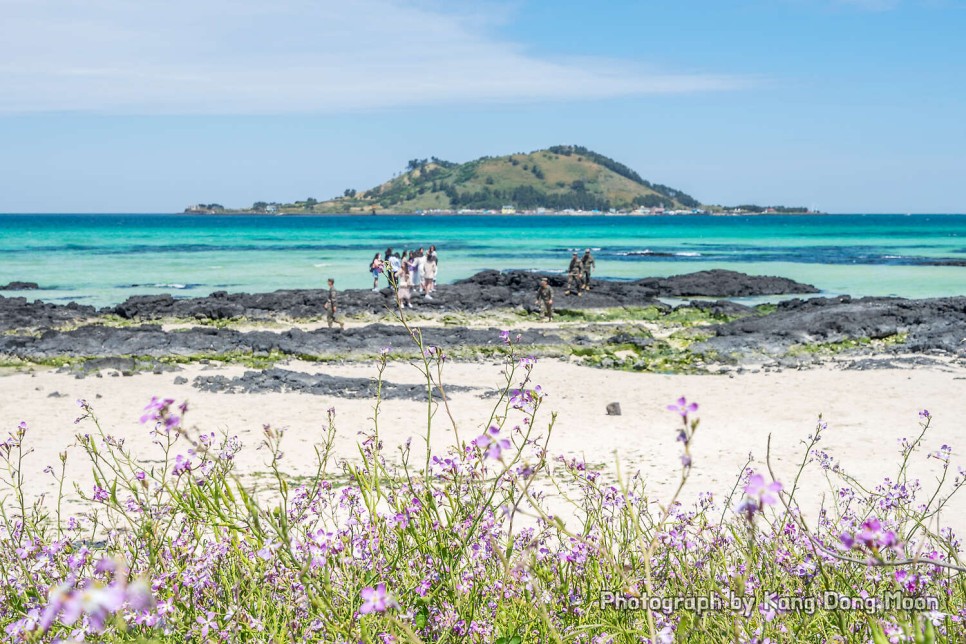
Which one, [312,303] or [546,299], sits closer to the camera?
[546,299]

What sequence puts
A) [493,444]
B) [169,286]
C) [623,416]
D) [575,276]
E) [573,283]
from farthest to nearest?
1. [169,286]
2. [573,283]
3. [575,276]
4. [623,416]
5. [493,444]

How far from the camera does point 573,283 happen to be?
1320 inches

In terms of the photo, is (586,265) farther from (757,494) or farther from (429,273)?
(757,494)

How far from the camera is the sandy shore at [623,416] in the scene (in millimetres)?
9836

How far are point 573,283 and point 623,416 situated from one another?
20.9 m

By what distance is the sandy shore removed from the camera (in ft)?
32.3

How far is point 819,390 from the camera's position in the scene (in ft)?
48.8

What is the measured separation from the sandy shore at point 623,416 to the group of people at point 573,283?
29.2 feet

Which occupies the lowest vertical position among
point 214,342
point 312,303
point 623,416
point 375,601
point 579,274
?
point 623,416

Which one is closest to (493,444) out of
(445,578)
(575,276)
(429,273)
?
(445,578)

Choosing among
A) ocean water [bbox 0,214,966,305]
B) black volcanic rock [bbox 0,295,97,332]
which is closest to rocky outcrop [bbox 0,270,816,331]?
black volcanic rock [bbox 0,295,97,332]

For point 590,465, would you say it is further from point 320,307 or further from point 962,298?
point 962,298

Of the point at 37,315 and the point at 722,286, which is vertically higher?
the point at 722,286

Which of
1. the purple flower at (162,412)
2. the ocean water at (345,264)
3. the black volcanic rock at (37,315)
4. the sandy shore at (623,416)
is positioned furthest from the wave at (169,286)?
the purple flower at (162,412)
